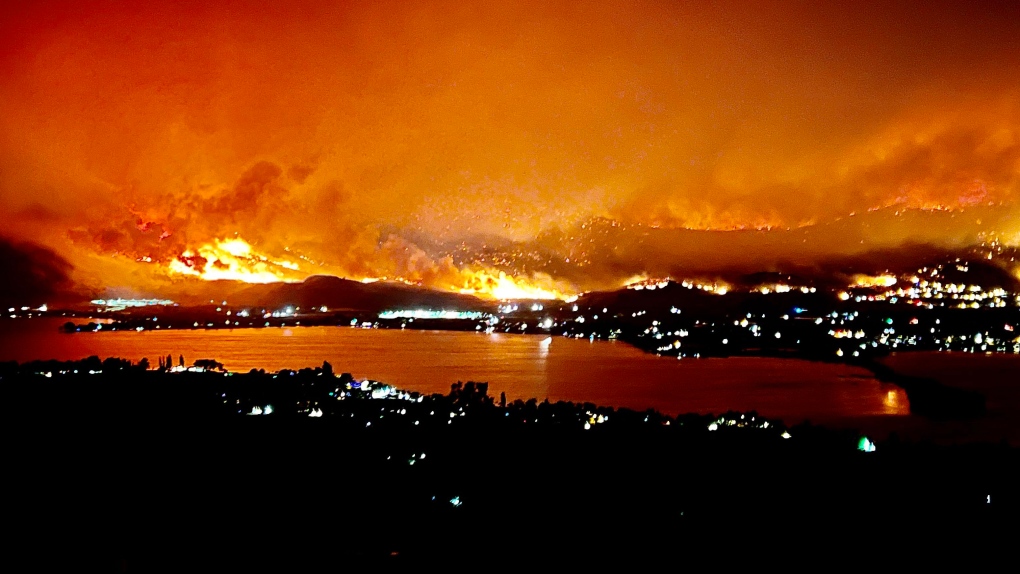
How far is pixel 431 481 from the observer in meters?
12.9

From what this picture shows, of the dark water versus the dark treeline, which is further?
the dark water

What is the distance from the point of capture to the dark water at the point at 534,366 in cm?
2853

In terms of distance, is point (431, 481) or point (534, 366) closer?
point (431, 481)

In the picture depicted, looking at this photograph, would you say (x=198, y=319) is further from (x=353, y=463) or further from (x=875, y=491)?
(x=875, y=491)

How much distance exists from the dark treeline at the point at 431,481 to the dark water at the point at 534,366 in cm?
786

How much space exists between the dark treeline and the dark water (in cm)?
786

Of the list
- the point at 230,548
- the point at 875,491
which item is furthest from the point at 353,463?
the point at 875,491

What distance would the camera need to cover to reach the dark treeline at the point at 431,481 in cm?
847

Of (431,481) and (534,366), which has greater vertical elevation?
(534,366)

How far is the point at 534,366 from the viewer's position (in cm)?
4003

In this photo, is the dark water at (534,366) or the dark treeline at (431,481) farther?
the dark water at (534,366)

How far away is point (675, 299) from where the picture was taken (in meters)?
67.1

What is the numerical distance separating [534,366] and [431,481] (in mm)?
27269

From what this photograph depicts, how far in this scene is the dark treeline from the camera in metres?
8.47
